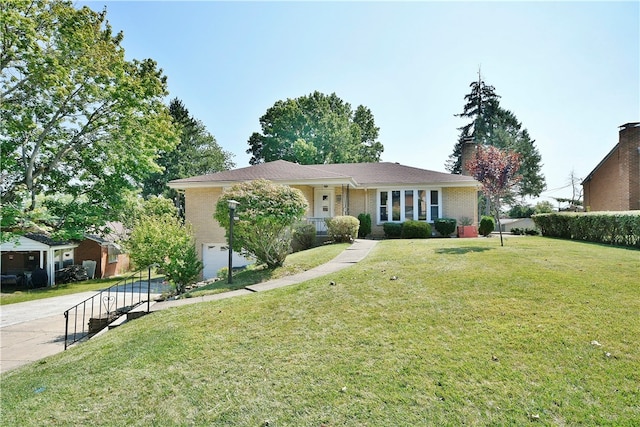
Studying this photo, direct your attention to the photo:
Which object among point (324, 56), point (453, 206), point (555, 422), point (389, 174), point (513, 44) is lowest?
point (555, 422)

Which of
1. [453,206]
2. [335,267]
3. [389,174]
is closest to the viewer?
[335,267]

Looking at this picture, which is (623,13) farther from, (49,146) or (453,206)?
(49,146)

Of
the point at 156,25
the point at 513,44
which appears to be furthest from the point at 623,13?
the point at 156,25

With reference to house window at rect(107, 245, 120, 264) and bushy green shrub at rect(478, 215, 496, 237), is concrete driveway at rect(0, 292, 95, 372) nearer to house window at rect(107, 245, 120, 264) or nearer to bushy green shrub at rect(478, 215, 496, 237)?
house window at rect(107, 245, 120, 264)

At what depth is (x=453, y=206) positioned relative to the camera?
67.9 ft

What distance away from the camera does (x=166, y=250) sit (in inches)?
428

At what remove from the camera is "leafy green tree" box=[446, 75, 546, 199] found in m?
45.4

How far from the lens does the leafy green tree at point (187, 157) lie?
42.5m

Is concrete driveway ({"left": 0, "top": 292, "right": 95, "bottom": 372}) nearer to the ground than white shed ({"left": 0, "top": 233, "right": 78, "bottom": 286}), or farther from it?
nearer to the ground

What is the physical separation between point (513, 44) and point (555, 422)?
38.7ft

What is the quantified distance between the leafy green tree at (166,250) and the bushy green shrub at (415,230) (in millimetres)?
11639

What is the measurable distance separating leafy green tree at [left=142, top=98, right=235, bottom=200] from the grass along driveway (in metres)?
38.3

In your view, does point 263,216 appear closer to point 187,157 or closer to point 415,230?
point 415,230

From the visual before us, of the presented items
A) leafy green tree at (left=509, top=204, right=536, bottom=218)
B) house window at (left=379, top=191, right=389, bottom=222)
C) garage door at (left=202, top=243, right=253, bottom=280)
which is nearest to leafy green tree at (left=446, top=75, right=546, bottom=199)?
leafy green tree at (left=509, top=204, right=536, bottom=218)
